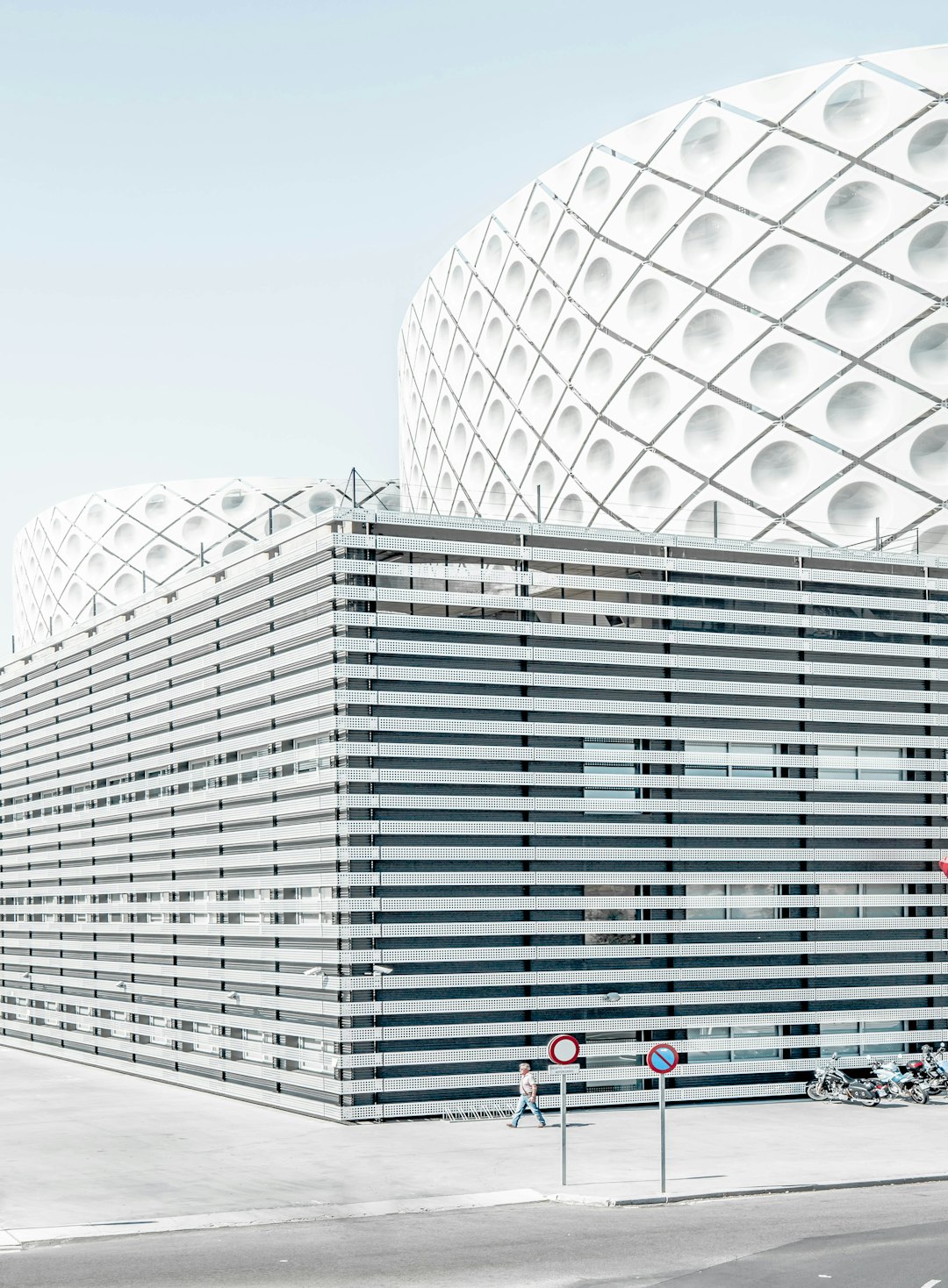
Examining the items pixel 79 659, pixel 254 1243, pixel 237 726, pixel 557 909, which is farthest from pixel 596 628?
pixel 79 659

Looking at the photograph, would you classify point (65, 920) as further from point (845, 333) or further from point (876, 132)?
point (876, 132)

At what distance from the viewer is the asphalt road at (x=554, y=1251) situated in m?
15.8

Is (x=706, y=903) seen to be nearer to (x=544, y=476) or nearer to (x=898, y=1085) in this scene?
(x=898, y=1085)

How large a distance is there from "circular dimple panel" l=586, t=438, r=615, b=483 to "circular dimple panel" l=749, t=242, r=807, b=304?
5771 millimetres

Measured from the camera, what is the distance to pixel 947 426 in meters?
35.9

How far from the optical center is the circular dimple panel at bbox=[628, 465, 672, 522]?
128ft

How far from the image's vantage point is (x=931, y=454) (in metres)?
36.0

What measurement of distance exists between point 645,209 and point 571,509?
819cm

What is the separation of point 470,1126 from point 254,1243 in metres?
9.90

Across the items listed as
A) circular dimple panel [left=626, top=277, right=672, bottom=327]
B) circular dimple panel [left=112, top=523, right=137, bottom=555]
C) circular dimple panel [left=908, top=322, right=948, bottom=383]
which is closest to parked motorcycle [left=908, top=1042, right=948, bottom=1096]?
circular dimple panel [left=908, top=322, right=948, bottom=383]

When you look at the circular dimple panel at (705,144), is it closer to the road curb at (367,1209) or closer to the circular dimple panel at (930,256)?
the circular dimple panel at (930,256)

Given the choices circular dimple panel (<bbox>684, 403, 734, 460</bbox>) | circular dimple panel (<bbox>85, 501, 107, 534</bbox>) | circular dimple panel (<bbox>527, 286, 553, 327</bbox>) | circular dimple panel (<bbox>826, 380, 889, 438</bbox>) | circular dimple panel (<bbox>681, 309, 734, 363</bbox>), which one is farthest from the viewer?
circular dimple panel (<bbox>85, 501, 107, 534</bbox>)

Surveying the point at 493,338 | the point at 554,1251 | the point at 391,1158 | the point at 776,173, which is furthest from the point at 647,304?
the point at 554,1251

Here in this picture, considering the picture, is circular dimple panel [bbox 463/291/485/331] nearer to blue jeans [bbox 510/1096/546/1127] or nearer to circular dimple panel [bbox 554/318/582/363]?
circular dimple panel [bbox 554/318/582/363]
